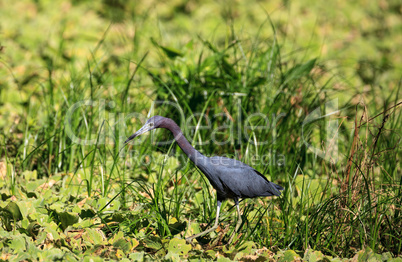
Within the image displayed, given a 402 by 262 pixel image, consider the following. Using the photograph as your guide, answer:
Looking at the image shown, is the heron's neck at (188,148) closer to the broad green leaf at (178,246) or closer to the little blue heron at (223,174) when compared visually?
the little blue heron at (223,174)

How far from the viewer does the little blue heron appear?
2.85 meters

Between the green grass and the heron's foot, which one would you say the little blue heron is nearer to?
the heron's foot

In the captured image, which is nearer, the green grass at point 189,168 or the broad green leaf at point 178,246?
the broad green leaf at point 178,246

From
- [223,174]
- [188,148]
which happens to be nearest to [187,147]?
[188,148]

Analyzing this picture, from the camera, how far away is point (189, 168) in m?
3.87

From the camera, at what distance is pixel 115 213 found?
3.05 meters

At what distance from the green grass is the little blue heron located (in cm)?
24

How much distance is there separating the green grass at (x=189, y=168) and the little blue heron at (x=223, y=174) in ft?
0.80

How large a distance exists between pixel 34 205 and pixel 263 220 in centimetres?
173

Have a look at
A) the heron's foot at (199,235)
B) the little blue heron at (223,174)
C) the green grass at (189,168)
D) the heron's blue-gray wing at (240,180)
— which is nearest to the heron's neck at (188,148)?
the little blue heron at (223,174)

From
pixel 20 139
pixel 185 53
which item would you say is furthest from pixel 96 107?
pixel 185 53

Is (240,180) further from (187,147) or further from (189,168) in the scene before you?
(189,168)

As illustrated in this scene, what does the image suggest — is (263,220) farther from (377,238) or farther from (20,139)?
(20,139)

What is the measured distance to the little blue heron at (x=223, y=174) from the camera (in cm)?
285
